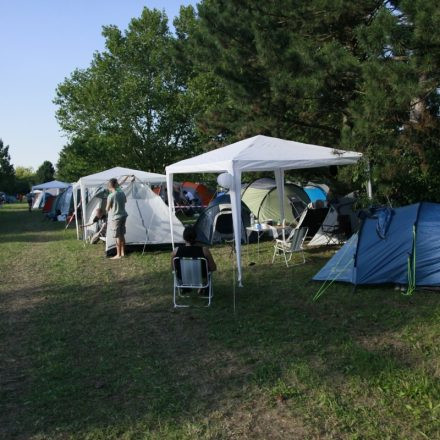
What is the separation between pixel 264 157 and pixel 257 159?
248 mm

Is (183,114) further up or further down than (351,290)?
further up

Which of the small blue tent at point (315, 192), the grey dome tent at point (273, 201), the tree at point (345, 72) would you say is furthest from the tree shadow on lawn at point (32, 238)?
the small blue tent at point (315, 192)

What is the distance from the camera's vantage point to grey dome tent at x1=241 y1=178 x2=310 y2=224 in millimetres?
14609

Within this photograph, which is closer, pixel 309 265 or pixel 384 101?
pixel 384 101

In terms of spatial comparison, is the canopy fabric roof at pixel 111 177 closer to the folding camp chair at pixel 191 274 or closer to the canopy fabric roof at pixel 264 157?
the canopy fabric roof at pixel 264 157

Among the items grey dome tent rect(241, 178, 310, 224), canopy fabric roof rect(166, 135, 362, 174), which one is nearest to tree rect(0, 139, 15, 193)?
grey dome tent rect(241, 178, 310, 224)

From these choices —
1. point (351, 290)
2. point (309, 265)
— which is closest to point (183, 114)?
point (309, 265)

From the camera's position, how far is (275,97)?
10.5 metres

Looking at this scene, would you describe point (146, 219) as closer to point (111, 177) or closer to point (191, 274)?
point (111, 177)

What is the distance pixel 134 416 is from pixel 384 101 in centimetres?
583

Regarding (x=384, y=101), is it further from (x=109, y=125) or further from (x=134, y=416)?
(x=109, y=125)

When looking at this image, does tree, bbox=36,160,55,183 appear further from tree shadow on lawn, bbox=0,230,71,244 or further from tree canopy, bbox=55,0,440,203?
tree canopy, bbox=55,0,440,203

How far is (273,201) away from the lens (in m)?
15.2

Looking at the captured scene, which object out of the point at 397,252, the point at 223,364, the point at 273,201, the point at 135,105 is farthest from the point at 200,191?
the point at 223,364
